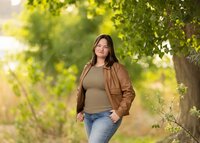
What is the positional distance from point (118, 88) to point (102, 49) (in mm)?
473

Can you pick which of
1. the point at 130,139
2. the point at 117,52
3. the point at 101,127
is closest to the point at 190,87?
the point at 117,52

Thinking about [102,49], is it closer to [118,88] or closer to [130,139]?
[118,88]

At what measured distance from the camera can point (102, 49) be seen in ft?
23.1

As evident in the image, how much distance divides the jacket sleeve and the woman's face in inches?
10.6

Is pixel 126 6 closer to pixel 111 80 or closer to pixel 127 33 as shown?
pixel 127 33

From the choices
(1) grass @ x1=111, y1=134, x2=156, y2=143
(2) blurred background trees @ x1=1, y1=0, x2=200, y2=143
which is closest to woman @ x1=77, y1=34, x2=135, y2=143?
(2) blurred background trees @ x1=1, y1=0, x2=200, y2=143

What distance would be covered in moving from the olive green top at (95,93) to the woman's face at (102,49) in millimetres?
135

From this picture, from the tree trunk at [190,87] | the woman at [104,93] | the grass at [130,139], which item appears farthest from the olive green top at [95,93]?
the grass at [130,139]

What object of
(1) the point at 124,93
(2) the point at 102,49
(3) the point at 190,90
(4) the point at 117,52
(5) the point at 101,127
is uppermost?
(2) the point at 102,49

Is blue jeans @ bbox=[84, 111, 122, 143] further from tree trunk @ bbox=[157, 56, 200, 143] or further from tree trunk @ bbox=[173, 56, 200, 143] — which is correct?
tree trunk @ bbox=[173, 56, 200, 143]

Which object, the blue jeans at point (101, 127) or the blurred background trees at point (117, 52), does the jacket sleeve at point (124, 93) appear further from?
the blurred background trees at point (117, 52)

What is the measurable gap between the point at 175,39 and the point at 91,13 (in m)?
5.46

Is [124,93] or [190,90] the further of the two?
[190,90]

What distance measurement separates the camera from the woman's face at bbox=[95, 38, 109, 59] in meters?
7.05
